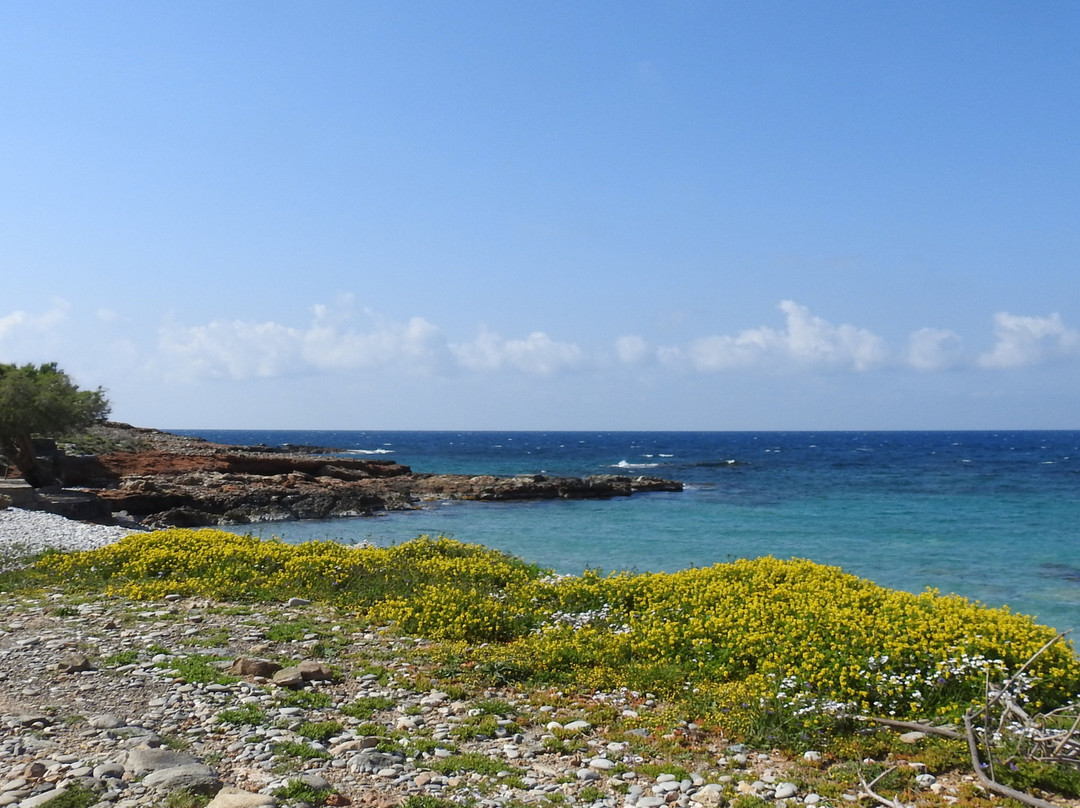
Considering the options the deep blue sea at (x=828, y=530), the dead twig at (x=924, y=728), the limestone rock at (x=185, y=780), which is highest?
the dead twig at (x=924, y=728)

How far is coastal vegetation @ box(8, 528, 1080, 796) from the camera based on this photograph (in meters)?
7.91

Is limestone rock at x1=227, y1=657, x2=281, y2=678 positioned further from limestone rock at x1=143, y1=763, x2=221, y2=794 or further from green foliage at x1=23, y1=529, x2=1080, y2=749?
limestone rock at x1=143, y1=763, x2=221, y2=794

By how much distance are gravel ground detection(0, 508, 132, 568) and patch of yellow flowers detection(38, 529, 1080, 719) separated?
2.57 m

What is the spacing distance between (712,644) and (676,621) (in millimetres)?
989

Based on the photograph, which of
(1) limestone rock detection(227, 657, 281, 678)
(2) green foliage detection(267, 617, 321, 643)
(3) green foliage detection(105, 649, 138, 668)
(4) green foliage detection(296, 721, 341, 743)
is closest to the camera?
(4) green foliage detection(296, 721, 341, 743)

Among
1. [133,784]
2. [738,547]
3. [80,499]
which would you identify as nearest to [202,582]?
[133,784]

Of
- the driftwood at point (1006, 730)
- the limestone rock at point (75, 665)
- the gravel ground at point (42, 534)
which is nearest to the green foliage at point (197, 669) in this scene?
the limestone rock at point (75, 665)

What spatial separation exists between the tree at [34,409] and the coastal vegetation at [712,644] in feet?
60.5

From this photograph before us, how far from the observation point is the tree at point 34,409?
1219 inches

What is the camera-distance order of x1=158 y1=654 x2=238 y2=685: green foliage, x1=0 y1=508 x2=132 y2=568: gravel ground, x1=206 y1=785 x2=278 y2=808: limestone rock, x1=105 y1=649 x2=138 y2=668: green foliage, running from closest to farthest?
1. x1=206 y1=785 x2=278 y2=808: limestone rock
2. x1=158 y1=654 x2=238 y2=685: green foliage
3. x1=105 y1=649 x2=138 y2=668: green foliage
4. x1=0 y1=508 x2=132 y2=568: gravel ground

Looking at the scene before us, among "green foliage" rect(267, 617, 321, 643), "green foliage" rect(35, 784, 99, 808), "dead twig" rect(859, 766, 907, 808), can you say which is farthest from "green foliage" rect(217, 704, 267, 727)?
"dead twig" rect(859, 766, 907, 808)

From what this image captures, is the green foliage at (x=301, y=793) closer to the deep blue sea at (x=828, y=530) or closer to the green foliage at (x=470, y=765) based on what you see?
the green foliage at (x=470, y=765)

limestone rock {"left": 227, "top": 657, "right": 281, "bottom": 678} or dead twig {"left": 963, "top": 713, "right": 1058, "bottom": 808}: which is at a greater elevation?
dead twig {"left": 963, "top": 713, "right": 1058, "bottom": 808}

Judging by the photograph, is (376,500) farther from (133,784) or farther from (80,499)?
(133,784)
